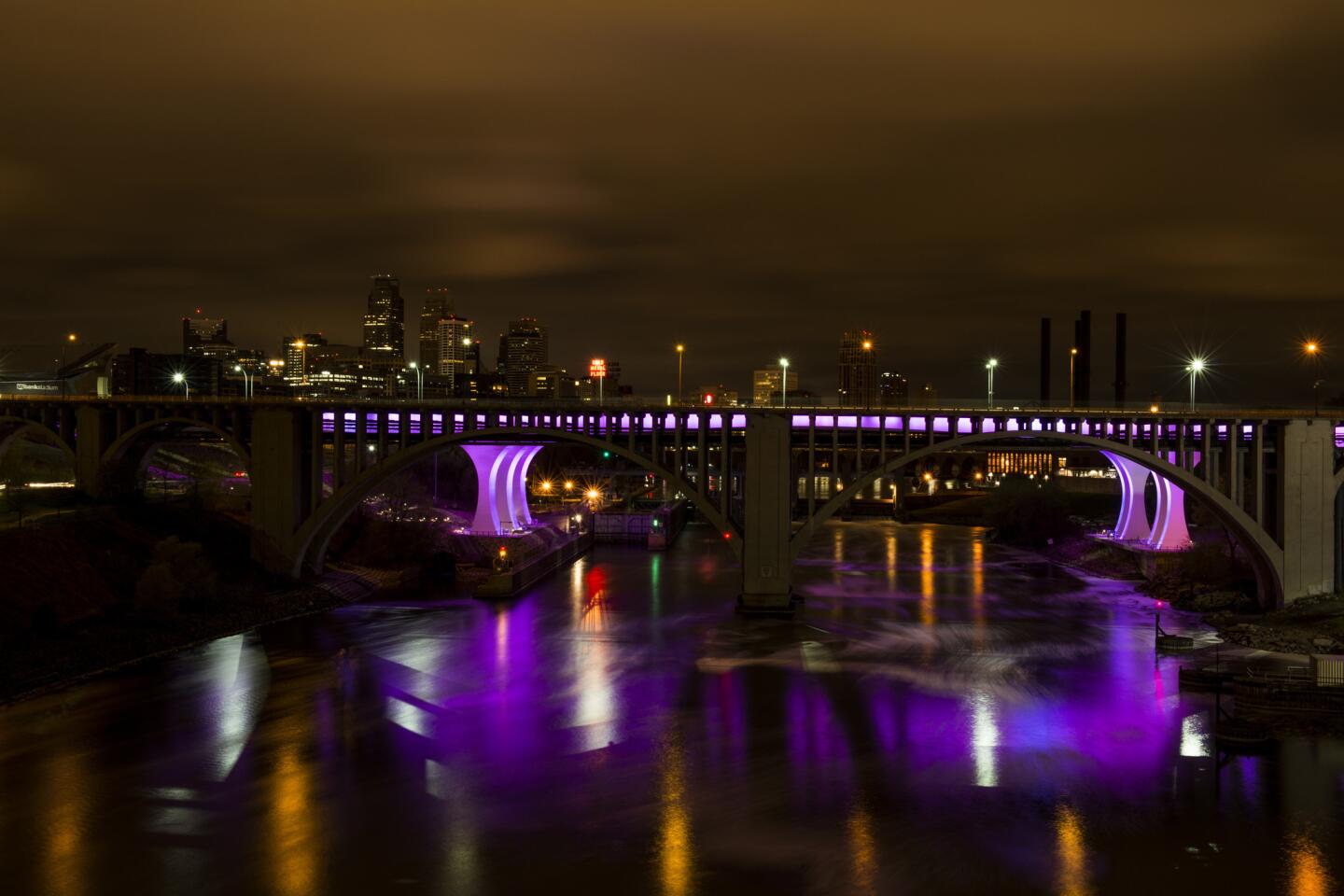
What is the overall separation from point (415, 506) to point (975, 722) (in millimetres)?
52171

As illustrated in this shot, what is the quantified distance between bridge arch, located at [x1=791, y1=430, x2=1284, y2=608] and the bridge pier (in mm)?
938

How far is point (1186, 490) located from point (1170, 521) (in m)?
21.6

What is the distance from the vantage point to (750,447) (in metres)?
47.4

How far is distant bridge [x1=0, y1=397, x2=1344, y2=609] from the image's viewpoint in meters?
47.1

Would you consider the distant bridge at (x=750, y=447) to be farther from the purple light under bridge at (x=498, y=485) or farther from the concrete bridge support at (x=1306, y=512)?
the purple light under bridge at (x=498, y=485)

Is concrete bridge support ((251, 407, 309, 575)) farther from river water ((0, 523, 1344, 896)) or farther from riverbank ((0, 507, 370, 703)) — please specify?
river water ((0, 523, 1344, 896))

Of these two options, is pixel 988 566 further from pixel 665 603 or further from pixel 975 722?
pixel 975 722

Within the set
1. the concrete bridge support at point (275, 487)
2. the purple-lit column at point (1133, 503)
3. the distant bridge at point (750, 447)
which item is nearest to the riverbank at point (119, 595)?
the concrete bridge support at point (275, 487)

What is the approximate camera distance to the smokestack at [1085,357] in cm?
11231

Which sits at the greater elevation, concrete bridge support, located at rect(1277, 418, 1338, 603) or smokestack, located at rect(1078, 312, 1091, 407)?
smokestack, located at rect(1078, 312, 1091, 407)

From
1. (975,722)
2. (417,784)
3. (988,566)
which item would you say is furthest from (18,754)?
(988,566)

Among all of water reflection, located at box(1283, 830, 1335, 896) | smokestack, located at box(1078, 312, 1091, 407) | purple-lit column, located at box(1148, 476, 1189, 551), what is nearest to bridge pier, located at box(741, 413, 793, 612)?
water reflection, located at box(1283, 830, 1335, 896)

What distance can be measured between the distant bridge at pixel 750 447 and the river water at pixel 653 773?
6.92 meters

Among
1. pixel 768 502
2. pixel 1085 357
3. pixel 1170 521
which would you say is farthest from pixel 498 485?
pixel 1085 357
